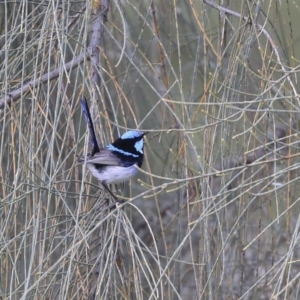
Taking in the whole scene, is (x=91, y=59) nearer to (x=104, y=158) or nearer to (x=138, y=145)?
(x=104, y=158)

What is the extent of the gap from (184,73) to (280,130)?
536 mm

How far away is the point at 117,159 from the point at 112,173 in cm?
11

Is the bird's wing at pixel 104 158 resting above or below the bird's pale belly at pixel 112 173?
above

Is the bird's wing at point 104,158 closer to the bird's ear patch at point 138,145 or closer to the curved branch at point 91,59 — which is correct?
the bird's ear patch at point 138,145

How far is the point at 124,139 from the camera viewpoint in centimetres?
247

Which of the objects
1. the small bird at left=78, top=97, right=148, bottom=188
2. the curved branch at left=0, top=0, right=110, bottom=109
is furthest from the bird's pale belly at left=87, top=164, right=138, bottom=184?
the curved branch at left=0, top=0, right=110, bottom=109

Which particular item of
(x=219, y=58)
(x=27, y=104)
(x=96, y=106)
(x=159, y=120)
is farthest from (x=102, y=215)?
(x=159, y=120)

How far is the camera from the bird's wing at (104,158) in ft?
7.31

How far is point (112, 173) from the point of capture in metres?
2.32

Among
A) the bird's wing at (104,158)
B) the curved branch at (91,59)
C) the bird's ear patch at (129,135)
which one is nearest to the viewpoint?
the curved branch at (91,59)

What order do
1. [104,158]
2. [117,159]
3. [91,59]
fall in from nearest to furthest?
[91,59], [104,158], [117,159]

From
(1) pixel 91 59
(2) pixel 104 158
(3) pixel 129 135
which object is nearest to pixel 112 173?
(2) pixel 104 158

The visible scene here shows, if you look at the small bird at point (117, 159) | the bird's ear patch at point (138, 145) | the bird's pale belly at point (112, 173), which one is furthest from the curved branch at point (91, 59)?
the bird's ear patch at point (138, 145)

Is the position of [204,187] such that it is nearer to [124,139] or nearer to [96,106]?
[96,106]
